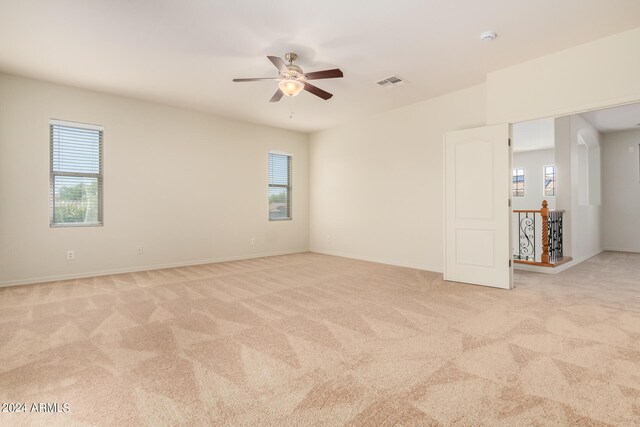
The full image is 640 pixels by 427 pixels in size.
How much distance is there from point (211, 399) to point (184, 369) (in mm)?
460

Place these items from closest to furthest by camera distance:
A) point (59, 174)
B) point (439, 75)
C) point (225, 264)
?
point (439, 75), point (59, 174), point (225, 264)

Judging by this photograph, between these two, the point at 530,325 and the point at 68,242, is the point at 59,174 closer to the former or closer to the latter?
the point at 68,242

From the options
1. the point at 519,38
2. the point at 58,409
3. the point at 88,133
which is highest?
the point at 519,38

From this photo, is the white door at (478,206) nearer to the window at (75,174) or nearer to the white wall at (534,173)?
the window at (75,174)

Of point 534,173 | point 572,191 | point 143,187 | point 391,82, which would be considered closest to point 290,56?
point 391,82

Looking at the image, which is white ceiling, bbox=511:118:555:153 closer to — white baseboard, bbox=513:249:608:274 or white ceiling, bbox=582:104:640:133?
white ceiling, bbox=582:104:640:133

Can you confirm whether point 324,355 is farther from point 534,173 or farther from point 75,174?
point 534,173

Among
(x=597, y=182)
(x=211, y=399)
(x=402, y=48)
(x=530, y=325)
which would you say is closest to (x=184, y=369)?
(x=211, y=399)

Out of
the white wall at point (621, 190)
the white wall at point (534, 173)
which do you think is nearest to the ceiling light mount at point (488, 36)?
the white wall at point (621, 190)

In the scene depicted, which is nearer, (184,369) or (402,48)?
(184,369)

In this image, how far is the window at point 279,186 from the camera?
750 centimetres

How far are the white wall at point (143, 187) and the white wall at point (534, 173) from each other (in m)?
7.90

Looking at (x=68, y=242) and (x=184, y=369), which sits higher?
(x=68, y=242)

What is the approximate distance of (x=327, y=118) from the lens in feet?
22.0
